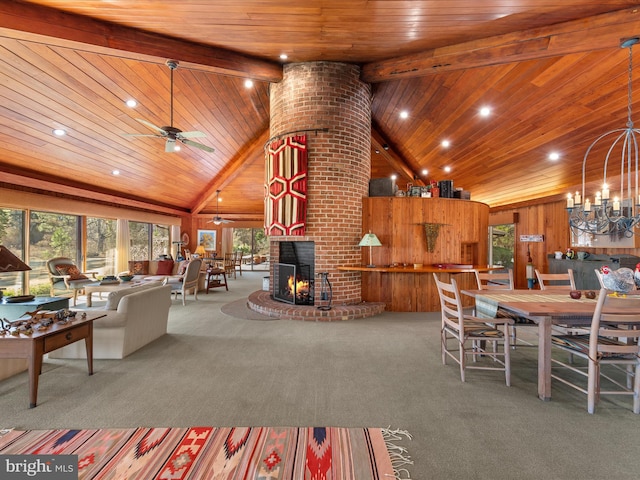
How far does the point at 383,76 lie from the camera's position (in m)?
5.02

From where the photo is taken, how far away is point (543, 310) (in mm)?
2484

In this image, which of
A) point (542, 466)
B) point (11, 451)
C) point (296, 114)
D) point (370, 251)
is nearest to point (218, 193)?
point (296, 114)

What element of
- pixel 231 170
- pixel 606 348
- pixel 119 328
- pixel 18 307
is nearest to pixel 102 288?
pixel 18 307

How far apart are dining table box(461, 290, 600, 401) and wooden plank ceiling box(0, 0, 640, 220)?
2846mm

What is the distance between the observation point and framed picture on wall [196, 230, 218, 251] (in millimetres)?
12884

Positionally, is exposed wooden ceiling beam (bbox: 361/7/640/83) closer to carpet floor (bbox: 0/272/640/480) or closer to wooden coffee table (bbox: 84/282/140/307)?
carpet floor (bbox: 0/272/640/480)

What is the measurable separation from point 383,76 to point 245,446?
5.35 meters

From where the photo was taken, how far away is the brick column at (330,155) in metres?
5.16

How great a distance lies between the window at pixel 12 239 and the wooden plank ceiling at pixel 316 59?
0.78m

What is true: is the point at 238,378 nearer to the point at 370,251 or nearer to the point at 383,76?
the point at 370,251

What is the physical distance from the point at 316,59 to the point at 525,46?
119 inches

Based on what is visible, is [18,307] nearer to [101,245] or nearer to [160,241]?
[101,245]

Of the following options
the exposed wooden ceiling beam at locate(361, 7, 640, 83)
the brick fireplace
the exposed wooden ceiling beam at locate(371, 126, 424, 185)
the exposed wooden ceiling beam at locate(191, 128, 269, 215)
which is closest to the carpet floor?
the brick fireplace

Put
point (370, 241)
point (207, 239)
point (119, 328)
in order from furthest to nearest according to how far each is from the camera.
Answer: point (207, 239) < point (370, 241) < point (119, 328)
